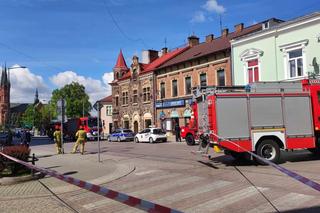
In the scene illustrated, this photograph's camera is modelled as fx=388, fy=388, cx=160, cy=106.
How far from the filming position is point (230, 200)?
8.32 m

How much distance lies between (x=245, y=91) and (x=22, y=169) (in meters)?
8.29

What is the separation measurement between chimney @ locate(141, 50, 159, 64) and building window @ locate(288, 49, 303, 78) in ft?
97.2

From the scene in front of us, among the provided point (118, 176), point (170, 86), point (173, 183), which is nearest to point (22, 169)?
point (118, 176)

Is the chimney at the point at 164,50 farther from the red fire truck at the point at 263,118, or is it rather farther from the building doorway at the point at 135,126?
the red fire truck at the point at 263,118

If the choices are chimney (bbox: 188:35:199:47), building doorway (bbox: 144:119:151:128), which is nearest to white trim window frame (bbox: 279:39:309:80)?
chimney (bbox: 188:35:199:47)

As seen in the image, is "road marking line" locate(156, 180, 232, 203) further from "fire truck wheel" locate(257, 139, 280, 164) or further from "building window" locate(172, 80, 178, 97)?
"building window" locate(172, 80, 178, 97)

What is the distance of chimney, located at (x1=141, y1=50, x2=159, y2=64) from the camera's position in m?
56.1

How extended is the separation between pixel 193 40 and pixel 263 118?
118ft

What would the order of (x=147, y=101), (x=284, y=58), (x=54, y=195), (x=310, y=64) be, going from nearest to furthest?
(x=54, y=195) → (x=310, y=64) → (x=284, y=58) → (x=147, y=101)

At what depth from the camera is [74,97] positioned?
93.4m

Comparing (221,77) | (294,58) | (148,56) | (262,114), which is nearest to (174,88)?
(221,77)

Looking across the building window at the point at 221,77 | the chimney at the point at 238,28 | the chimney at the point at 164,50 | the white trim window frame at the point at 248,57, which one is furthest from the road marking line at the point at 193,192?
the chimney at the point at 164,50

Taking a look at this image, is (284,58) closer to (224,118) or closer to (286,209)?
(224,118)

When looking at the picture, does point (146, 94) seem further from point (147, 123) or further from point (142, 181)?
point (142, 181)
